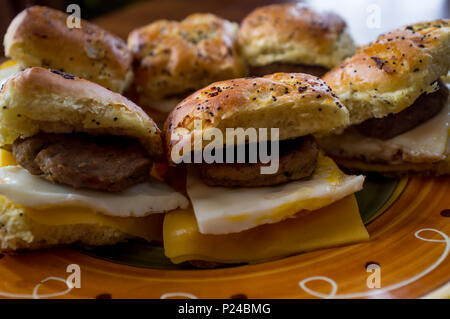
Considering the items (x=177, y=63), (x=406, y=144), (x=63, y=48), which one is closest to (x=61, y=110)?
(x=63, y=48)

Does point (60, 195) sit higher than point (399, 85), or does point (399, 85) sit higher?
point (399, 85)

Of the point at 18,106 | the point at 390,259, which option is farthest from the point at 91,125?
the point at 390,259

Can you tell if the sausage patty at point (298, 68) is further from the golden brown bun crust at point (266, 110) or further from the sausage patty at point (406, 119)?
the golden brown bun crust at point (266, 110)

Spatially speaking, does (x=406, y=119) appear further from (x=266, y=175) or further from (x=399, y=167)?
(x=266, y=175)

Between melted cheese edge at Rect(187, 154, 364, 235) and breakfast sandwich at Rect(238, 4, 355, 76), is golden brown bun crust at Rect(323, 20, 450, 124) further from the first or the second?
breakfast sandwich at Rect(238, 4, 355, 76)

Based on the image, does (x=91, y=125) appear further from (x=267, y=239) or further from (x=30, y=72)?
(x=267, y=239)

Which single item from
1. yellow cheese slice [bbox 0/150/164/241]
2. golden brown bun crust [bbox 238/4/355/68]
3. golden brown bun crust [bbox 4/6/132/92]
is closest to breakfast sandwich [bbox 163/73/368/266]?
yellow cheese slice [bbox 0/150/164/241]
